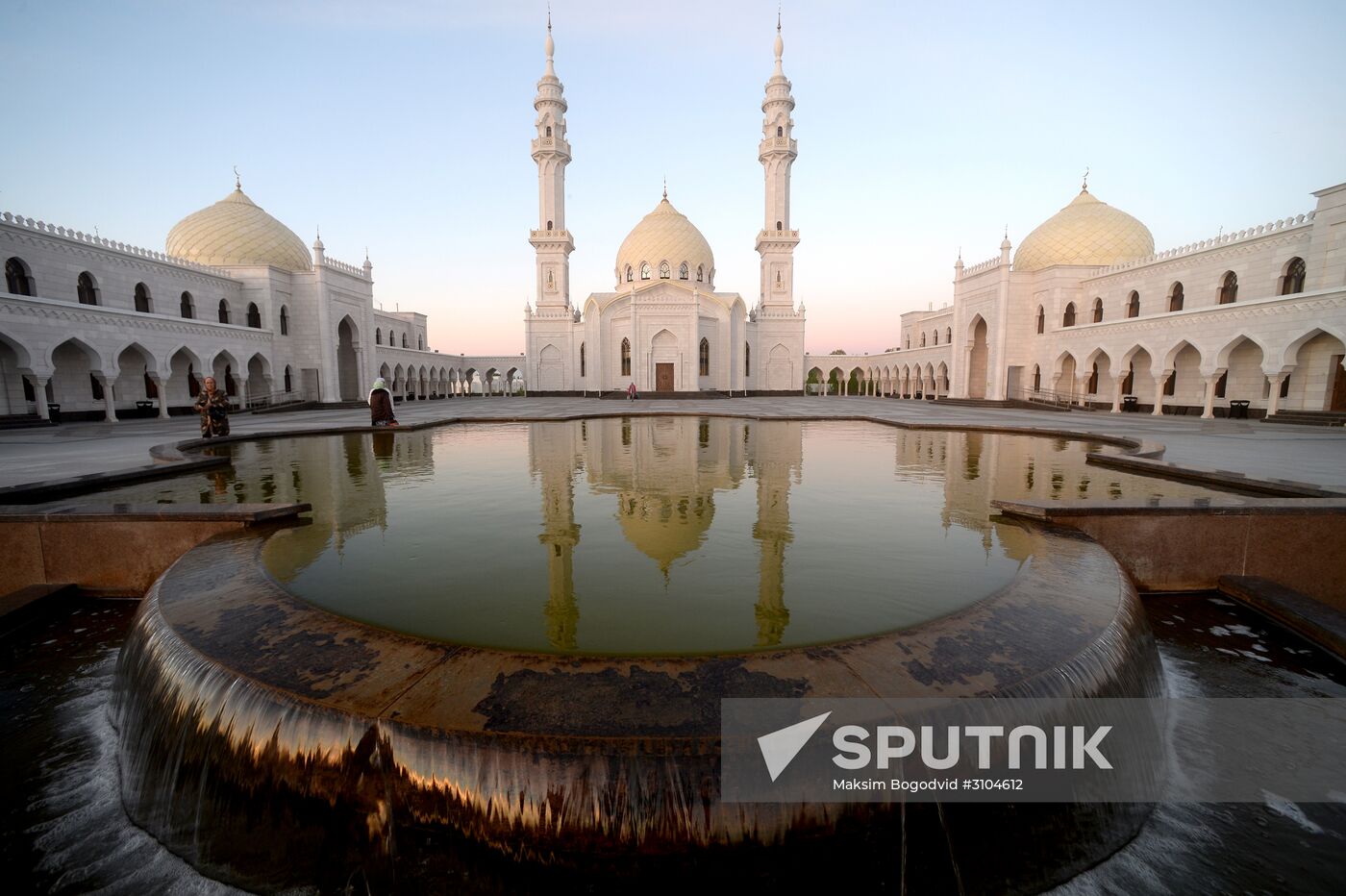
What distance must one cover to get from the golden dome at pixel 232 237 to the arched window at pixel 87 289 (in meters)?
5.77

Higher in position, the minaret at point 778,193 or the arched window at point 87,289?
the minaret at point 778,193

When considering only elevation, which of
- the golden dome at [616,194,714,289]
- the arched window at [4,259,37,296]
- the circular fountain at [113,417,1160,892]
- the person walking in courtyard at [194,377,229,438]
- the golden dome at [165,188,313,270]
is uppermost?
the golden dome at [616,194,714,289]

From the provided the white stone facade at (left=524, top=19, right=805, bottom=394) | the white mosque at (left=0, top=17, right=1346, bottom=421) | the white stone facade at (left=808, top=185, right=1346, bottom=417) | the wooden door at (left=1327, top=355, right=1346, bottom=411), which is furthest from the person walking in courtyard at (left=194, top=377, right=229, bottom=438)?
the wooden door at (left=1327, top=355, right=1346, bottom=411)

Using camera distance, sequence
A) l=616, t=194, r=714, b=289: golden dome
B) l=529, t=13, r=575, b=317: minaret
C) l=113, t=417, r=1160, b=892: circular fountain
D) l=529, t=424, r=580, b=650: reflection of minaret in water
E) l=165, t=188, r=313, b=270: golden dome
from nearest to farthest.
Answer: l=113, t=417, r=1160, b=892: circular fountain → l=529, t=424, r=580, b=650: reflection of minaret in water → l=165, t=188, r=313, b=270: golden dome → l=529, t=13, r=575, b=317: minaret → l=616, t=194, r=714, b=289: golden dome

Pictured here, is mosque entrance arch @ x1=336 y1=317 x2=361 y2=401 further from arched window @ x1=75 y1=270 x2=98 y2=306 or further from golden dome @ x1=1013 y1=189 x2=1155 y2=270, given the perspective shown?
golden dome @ x1=1013 y1=189 x2=1155 y2=270

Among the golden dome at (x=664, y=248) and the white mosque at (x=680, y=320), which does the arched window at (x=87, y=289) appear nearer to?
the white mosque at (x=680, y=320)

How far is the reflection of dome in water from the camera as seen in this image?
148 inches

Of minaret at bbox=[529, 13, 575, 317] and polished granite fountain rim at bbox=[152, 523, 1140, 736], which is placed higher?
minaret at bbox=[529, 13, 575, 317]

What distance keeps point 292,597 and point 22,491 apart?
4.50 m

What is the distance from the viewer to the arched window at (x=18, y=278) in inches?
640

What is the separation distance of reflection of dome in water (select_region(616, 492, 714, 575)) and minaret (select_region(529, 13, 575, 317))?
31.3 m

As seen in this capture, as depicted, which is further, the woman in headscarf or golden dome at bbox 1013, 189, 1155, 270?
golden dome at bbox 1013, 189, 1155, 270

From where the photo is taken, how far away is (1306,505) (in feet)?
13.6

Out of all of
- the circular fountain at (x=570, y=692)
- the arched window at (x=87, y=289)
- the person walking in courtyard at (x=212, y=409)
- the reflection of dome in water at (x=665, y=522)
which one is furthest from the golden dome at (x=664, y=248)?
the circular fountain at (x=570, y=692)
